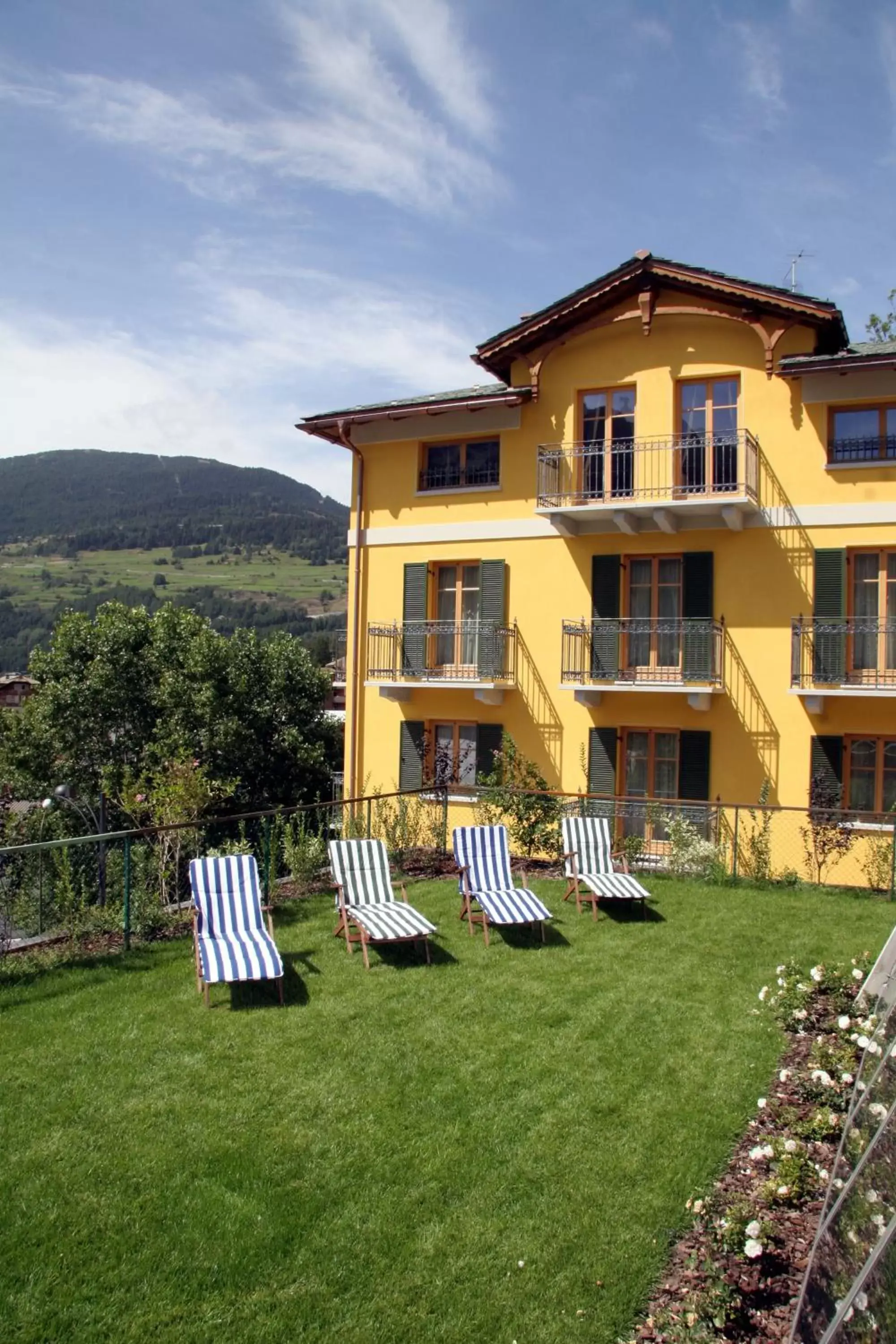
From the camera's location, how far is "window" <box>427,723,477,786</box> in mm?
16844

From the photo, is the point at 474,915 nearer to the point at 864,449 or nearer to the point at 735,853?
the point at 735,853

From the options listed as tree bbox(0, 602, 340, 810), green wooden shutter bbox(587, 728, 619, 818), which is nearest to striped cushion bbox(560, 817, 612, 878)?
green wooden shutter bbox(587, 728, 619, 818)

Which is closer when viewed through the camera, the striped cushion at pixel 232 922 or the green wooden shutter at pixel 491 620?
the striped cushion at pixel 232 922

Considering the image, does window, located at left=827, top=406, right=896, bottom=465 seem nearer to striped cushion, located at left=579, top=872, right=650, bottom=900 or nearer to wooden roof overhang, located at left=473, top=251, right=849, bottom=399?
wooden roof overhang, located at left=473, top=251, right=849, bottom=399

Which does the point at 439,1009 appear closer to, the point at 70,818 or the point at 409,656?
the point at 409,656

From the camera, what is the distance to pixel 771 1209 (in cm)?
459

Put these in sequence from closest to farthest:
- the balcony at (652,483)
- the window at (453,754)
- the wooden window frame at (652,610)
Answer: the balcony at (652,483) → the wooden window frame at (652,610) → the window at (453,754)

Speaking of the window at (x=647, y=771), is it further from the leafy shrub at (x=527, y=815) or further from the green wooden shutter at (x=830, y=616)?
the green wooden shutter at (x=830, y=616)

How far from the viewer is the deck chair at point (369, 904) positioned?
8.54 metres

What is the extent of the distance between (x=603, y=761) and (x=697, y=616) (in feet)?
9.22

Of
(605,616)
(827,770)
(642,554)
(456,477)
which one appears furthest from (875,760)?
(456,477)

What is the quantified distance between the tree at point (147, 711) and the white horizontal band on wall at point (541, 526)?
6370 millimetres

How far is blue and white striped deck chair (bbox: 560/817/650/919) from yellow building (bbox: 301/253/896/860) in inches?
154

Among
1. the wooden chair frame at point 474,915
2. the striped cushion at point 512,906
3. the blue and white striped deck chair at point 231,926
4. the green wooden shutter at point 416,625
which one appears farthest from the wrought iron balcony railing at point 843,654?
the blue and white striped deck chair at point 231,926
